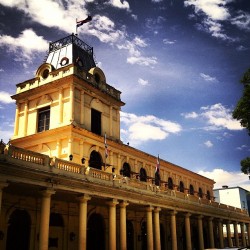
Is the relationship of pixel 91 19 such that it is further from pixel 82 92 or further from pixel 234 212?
pixel 234 212

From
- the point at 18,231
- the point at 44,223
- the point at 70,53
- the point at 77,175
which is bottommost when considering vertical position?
the point at 18,231

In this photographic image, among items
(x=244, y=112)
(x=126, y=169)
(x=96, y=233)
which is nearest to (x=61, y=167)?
(x=96, y=233)

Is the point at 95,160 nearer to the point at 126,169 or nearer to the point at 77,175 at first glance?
the point at 126,169

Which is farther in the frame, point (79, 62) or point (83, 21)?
point (83, 21)

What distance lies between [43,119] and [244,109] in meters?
16.5

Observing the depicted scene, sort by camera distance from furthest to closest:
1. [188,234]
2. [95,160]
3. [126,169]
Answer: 1. [126,169]
2. [188,234]
3. [95,160]

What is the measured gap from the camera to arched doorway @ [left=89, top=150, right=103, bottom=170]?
2700 centimetres

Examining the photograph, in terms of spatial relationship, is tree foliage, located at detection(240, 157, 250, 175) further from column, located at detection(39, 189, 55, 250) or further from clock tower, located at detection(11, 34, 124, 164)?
column, located at detection(39, 189, 55, 250)

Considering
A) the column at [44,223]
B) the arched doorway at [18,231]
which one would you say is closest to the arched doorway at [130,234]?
the arched doorway at [18,231]

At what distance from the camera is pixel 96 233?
26375 millimetres

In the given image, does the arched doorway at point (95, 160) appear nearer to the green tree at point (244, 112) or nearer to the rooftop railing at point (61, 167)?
the rooftop railing at point (61, 167)

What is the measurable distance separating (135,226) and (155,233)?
14.8ft

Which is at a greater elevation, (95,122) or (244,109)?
(95,122)

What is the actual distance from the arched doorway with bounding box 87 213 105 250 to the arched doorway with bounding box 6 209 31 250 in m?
5.91
